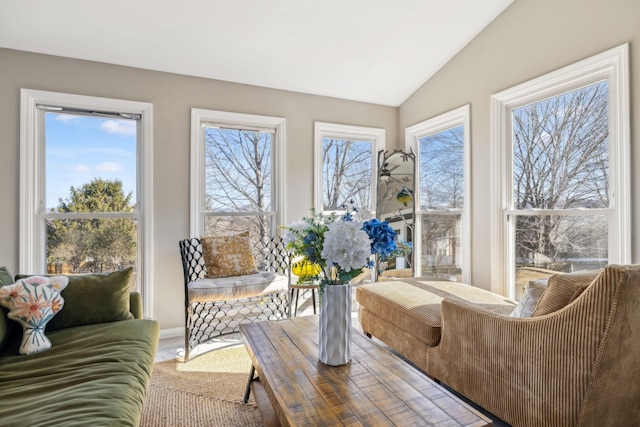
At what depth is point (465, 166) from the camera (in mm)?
3309

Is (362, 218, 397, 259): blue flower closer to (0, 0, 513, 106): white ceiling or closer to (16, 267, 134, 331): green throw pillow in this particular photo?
(16, 267, 134, 331): green throw pillow

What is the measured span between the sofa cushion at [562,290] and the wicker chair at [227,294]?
1609 mm

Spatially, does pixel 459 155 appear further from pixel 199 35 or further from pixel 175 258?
pixel 175 258

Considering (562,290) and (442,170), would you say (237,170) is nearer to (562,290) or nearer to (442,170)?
(442,170)

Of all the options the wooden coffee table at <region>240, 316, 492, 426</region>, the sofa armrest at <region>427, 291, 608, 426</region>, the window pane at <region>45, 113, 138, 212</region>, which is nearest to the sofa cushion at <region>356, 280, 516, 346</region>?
the sofa armrest at <region>427, 291, 608, 426</region>

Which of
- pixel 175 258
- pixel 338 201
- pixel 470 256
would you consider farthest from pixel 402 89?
pixel 175 258

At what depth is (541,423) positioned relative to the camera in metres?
1.48

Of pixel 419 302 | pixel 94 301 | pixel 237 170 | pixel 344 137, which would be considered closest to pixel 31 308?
pixel 94 301

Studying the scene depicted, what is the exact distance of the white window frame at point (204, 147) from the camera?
333 cm

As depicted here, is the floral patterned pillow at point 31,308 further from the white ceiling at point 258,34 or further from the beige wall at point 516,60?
the beige wall at point 516,60

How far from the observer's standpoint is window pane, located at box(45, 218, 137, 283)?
2.97 m

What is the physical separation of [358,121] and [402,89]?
0.60m

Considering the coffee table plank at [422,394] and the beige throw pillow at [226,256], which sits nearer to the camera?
the coffee table plank at [422,394]

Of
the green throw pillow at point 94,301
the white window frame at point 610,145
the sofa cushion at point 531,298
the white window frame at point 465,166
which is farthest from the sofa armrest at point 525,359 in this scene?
the green throw pillow at point 94,301
